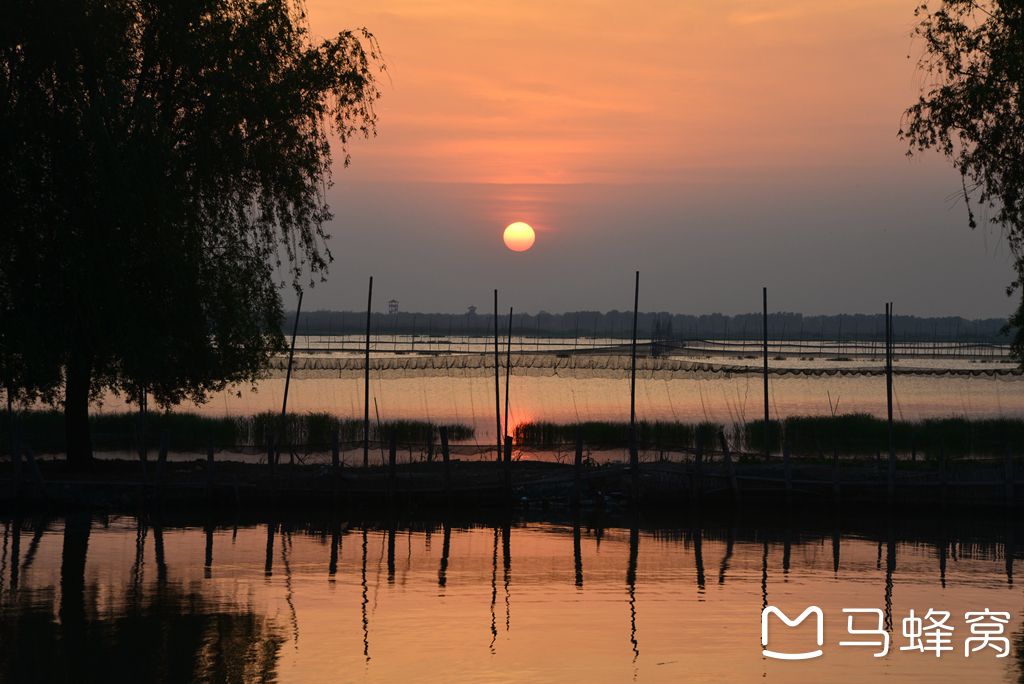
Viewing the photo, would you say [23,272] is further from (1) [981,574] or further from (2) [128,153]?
(1) [981,574]

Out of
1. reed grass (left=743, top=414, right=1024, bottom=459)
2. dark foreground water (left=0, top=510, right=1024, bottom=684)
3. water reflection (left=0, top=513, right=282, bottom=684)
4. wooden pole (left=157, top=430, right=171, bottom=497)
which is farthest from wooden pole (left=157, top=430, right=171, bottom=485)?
reed grass (left=743, top=414, right=1024, bottom=459)

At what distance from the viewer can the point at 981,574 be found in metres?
16.1

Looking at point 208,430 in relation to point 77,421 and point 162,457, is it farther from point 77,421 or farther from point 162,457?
point 162,457

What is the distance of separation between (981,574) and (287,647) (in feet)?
37.1

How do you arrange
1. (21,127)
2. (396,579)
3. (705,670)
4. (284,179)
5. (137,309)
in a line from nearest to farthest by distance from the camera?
(705,670)
(396,579)
(21,127)
(137,309)
(284,179)

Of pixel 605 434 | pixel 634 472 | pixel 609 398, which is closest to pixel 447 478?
pixel 634 472

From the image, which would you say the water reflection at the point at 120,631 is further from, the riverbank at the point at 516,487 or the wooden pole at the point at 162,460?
the riverbank at the point at 516,487

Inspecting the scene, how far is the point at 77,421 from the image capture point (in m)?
22.0

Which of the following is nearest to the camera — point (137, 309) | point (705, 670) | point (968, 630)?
point (705, 670)

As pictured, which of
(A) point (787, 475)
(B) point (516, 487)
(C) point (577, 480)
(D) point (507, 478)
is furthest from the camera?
(B) point (516, 487)

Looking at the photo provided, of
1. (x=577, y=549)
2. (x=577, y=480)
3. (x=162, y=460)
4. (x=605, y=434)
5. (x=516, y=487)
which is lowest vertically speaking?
(x=577, y=549)

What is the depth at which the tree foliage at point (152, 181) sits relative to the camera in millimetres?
18688

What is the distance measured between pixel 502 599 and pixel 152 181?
1081 centimetres

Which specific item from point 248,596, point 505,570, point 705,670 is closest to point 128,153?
point 248,596
